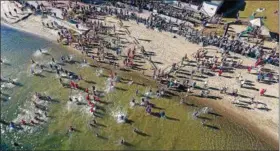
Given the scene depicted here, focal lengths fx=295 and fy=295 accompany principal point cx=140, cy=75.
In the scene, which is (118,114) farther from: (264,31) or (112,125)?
(264,31)

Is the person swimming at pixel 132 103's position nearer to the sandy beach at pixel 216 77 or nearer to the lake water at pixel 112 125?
the lake water at pixel 112 125

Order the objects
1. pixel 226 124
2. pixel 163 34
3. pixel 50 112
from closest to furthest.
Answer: pixel 226 124
pixel 50 112
pixel 163 34

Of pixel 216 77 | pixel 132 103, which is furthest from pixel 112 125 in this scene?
pixel 216 77

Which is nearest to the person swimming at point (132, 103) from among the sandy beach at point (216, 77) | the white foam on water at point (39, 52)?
the sandy beach at point (216, 77)

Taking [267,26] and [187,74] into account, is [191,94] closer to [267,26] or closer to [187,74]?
[187,74]

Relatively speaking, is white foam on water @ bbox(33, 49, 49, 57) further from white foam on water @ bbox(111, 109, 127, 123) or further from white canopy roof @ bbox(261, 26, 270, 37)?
white canopy roof @ bbox(261, 26, 270, 37)

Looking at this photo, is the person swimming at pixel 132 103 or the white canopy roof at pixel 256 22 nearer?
the person swimming at pixel 132 103

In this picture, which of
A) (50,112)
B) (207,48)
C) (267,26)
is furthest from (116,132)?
(267,26)

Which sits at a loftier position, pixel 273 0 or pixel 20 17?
pixel 273 0

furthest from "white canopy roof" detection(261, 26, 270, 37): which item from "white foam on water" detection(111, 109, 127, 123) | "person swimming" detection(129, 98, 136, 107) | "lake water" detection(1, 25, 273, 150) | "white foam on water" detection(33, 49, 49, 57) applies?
"white foam on water" detection(33, 49, 49, 57)
